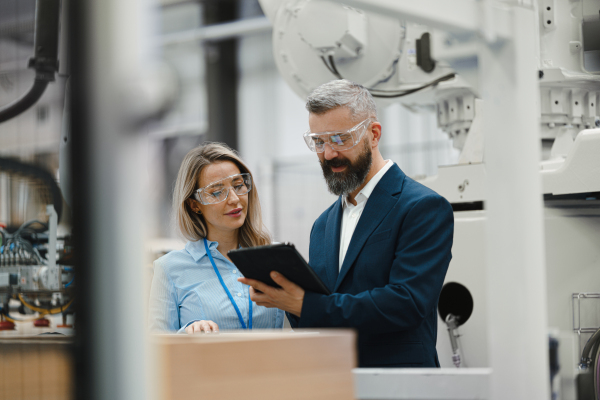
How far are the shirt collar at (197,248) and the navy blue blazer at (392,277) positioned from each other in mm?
369

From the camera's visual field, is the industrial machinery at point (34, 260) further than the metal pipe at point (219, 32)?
No

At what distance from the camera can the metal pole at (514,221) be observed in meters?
1.16

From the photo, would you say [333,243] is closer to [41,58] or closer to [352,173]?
[352,173]

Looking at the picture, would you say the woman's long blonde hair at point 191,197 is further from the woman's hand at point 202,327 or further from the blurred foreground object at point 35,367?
the blurred foreground object at point 35,367

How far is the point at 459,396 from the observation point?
1.18m

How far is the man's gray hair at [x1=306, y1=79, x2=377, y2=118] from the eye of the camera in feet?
6.49

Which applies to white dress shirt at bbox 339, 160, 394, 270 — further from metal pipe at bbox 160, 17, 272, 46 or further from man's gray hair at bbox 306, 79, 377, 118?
metal pipe at bbox 160, 17, 272, 46

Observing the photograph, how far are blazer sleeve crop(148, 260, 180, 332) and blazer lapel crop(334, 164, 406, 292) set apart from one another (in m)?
0.52

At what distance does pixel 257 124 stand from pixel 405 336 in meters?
8.64

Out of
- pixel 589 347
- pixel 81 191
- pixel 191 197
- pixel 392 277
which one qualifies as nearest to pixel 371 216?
pixel 392 277

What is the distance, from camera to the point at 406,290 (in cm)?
171

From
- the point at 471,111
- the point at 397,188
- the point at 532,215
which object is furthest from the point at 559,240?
the point at 532,215

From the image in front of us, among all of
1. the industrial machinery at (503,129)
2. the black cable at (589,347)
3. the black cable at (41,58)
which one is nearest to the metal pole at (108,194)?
the black cable at (41,58)

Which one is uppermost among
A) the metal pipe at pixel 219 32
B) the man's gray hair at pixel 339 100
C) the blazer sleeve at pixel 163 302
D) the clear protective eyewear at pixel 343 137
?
the metal pipe at pixel 219 32
